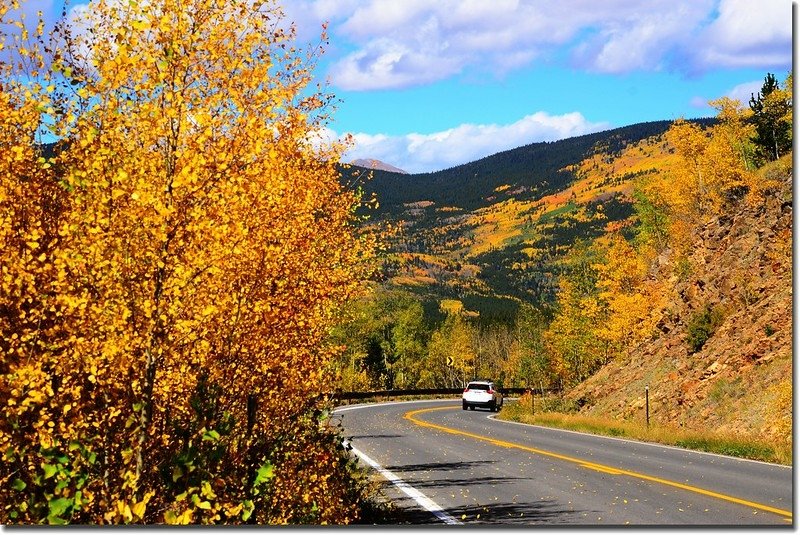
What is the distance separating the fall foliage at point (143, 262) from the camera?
6191 mm

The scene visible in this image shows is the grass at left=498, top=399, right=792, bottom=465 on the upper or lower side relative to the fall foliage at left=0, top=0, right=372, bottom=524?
lower

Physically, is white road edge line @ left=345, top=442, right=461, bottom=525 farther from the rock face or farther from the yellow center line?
the rock face

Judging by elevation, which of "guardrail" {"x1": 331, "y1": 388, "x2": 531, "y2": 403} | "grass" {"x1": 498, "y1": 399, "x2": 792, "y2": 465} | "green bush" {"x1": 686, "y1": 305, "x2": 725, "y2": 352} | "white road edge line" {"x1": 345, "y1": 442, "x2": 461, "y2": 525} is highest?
"green bush" {"x1": 686, "y1": 305, "x2": 725, "y2": 352}

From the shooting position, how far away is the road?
1135cm

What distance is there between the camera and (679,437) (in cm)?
2350

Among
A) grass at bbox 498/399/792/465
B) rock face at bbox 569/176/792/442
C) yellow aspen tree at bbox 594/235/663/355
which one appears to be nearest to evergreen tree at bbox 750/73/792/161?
yellow aspen tree at bbox 594/235/663/355

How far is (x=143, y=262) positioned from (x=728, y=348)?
93.0 feet

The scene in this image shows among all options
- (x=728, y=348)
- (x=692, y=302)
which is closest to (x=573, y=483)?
(x=728, y=348)

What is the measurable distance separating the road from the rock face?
478 centimetres

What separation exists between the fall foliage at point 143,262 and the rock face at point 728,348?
16.7m

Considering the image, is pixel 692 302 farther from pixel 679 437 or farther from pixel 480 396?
pixel 480 396

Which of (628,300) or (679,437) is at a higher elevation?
(628,300)

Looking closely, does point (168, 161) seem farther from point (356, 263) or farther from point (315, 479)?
point (356, 263)

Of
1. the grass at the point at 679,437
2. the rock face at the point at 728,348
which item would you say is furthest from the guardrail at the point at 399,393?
the grass at the point at 679,437
